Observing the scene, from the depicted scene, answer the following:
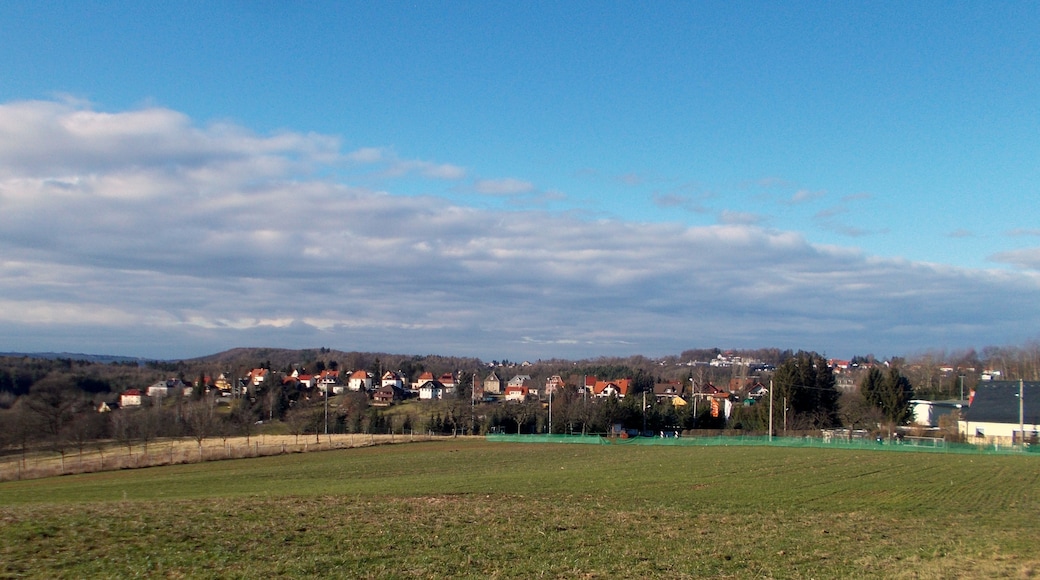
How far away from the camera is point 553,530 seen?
18.5 m

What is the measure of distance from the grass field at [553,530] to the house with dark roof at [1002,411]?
5731cm

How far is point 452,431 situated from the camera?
110188 millimetres

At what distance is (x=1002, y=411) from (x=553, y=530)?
289ft

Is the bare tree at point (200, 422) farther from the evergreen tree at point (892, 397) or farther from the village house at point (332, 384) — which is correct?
the evergreen tree at point (892, 397)

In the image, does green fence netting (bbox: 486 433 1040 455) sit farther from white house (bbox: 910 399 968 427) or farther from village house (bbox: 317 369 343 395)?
village house (bbox: 317 369 343 395)

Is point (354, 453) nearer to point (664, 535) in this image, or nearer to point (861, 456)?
point (861, 456)

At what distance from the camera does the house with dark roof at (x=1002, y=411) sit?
84.9 metres

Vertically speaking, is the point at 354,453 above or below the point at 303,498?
below

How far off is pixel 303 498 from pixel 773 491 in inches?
712

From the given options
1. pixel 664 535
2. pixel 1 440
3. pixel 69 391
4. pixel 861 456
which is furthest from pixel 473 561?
pixel 69 391

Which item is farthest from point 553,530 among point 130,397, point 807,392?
point 130,397

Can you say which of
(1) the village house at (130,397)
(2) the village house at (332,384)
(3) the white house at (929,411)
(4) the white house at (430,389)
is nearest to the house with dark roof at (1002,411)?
(3) the white house at (929,411)

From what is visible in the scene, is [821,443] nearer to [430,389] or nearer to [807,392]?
[807,392]

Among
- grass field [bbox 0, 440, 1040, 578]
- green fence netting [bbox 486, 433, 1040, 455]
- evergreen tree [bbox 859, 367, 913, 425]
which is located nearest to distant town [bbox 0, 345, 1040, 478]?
evergreen tree [bbox 859, 367, 913, 425]
